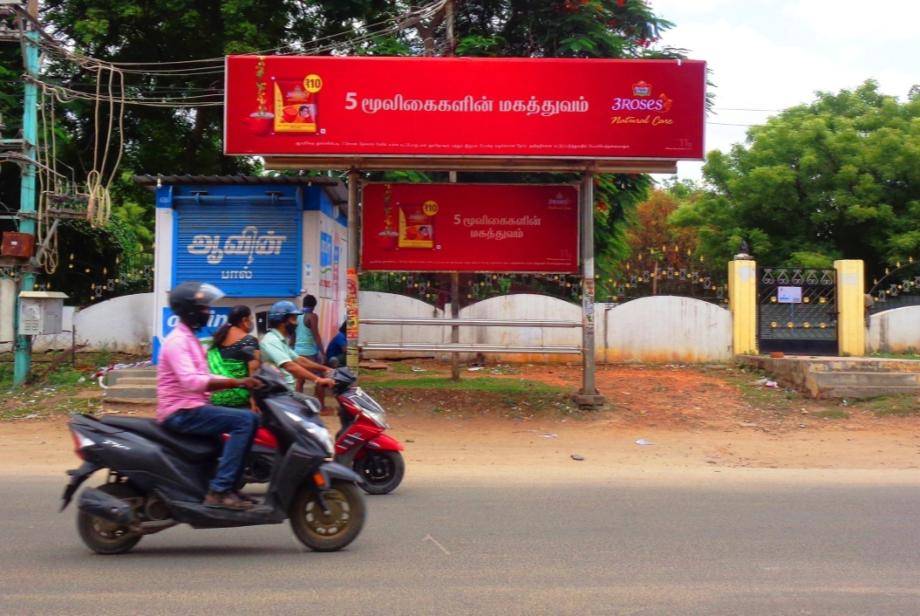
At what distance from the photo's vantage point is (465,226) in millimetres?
12656

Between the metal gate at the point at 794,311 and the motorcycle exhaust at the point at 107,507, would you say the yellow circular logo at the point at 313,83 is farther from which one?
the metal gate at the point at 794,311

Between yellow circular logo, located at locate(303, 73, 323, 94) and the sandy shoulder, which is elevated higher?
yellow circular logo, located at locate(303, 73, 323, 94)

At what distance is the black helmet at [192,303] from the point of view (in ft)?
18.4

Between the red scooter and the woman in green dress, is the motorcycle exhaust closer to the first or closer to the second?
the woman in green dress

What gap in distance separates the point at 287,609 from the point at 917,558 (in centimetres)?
399

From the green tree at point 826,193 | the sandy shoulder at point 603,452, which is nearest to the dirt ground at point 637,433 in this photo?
the sandy shoulder at point 603,452

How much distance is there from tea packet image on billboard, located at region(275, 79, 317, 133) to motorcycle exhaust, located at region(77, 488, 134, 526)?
21.9 feet

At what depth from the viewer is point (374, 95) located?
37.1 ft

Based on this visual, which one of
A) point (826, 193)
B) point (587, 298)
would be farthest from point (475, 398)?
point (826, 193)

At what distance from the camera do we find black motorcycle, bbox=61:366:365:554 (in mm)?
5469

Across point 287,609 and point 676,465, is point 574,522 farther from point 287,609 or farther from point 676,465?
point 676,465

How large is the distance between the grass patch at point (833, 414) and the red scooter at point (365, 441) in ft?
23.0

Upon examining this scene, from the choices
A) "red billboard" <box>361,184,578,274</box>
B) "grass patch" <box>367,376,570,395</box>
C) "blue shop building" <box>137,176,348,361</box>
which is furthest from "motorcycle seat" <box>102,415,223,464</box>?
"grass patch" <box>367,376,570,395</box>

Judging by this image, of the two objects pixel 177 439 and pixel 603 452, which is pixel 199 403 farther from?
pixel 603 452
